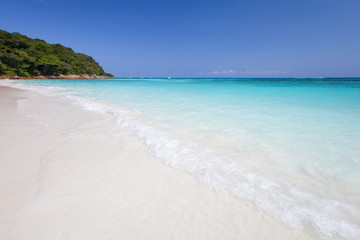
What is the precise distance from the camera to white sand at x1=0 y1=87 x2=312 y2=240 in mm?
1331

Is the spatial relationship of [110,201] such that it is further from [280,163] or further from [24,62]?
[24,62]

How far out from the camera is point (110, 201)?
5.41 ft

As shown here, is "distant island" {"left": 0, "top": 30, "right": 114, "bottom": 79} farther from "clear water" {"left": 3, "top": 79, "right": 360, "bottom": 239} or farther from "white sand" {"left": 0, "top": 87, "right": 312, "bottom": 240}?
"clear water" {"left": 3, "top": 79, "right": 360, "bottom": 239}

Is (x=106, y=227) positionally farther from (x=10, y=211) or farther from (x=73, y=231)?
(x=10, y=211)

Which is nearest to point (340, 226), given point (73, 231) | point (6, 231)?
point (73, 231)

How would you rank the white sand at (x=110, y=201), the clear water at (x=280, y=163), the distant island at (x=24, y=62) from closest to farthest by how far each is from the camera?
1. the white sand at (x=110, y=201)
2. the clear water at (x=280, y=163)
3. the distant island at (x=24, y=62)

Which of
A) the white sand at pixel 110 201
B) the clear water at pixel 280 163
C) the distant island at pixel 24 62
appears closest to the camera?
the white sand at pixel 110 201

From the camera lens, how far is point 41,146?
2.88 metres

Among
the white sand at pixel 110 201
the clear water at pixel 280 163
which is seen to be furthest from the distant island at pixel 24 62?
the clear water at pixel 280 163

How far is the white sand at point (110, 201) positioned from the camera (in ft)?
4.37

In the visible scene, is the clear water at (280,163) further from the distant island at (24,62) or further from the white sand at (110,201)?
the distant island at (24,62)

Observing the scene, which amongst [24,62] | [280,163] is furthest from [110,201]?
[24,62]

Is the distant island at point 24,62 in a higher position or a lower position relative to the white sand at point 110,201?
higher

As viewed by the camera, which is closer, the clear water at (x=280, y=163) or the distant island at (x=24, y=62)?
the clear water at (x=280, y=163)
